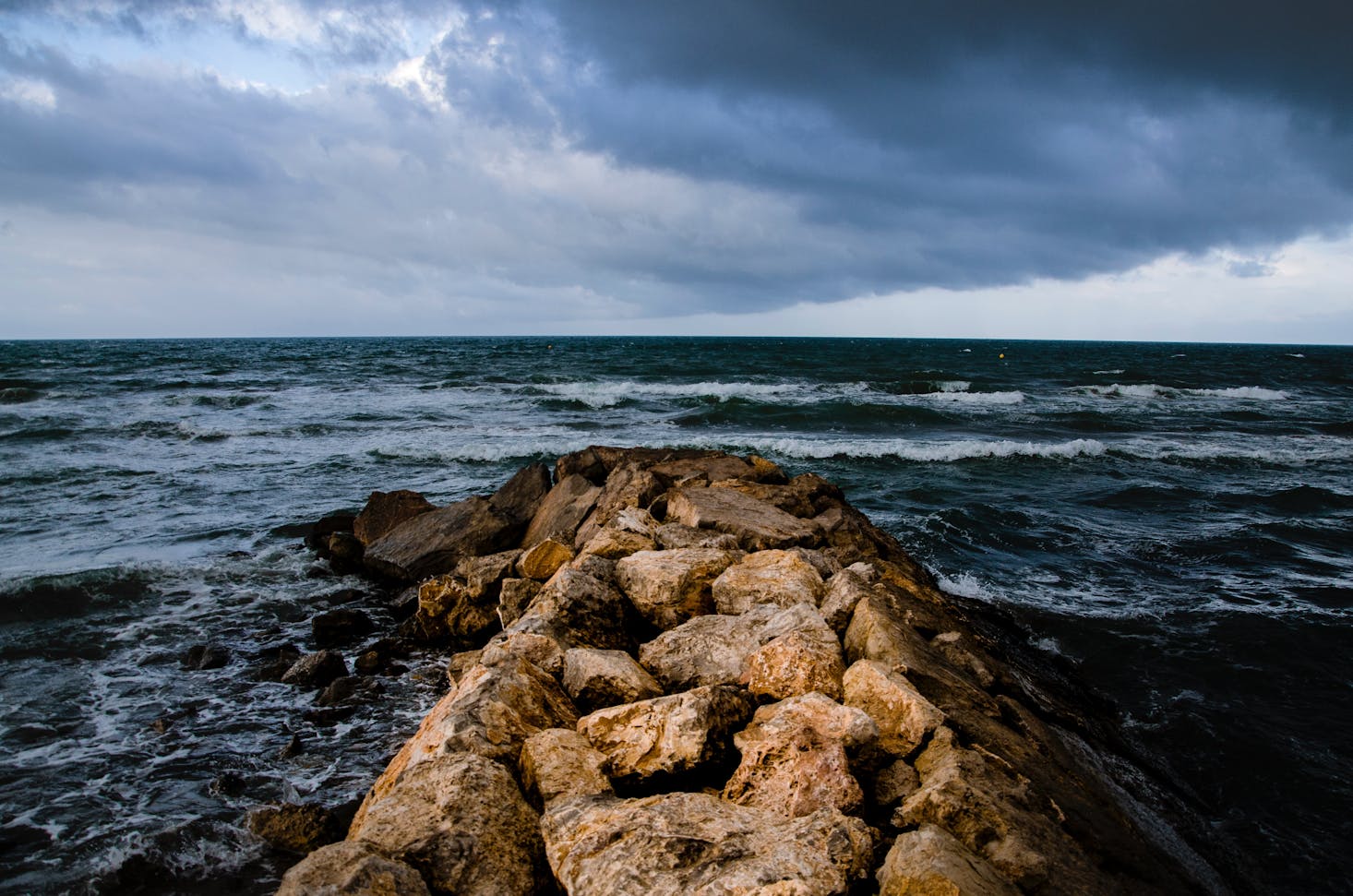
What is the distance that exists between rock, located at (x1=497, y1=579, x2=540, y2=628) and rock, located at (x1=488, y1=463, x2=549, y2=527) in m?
3.05

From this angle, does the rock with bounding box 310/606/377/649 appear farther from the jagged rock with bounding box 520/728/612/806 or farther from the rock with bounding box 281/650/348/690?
the jagged rock with bounding box 520/728/612/806

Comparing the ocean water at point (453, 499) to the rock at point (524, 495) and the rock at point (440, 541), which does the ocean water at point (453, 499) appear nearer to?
the rock at point (440, 541)

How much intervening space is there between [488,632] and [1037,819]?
18.2 feet

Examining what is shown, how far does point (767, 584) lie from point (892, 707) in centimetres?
174

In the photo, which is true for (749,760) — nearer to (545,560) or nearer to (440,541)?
(545,560)

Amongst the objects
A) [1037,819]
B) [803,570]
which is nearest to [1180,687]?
[803,570]

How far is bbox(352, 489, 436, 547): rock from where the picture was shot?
10.6 meters

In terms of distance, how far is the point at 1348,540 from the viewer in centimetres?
1188

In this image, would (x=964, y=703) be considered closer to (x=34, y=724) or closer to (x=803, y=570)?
(x=803, y=570)

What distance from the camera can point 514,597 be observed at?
7152 mm

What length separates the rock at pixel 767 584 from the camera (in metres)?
5.49

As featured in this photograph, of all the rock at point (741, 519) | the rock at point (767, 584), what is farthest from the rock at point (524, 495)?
the rock at point (767, 584)

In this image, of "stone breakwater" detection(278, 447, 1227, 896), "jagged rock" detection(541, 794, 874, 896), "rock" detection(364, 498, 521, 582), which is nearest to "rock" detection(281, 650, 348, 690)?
"stone breakwater" detection(278, 447, 1227, 896)

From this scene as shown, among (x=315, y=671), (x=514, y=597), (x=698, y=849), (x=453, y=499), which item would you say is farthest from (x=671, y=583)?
(x=453, y=499)
